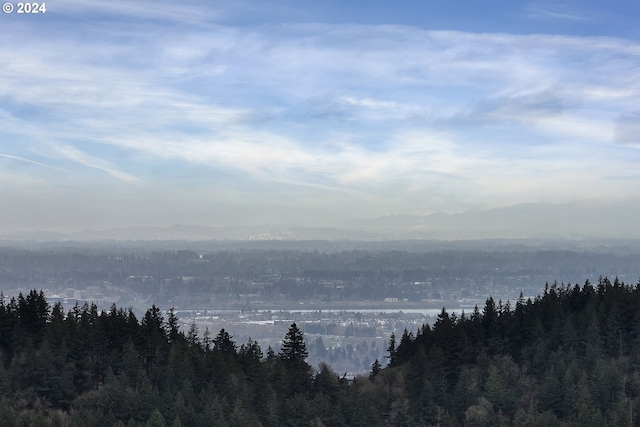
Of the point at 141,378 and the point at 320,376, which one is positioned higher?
the point at 141,378

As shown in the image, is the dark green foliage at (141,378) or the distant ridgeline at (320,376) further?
the distant ridgeline at (320,376)

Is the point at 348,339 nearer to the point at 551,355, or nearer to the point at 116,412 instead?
the point at 551,355

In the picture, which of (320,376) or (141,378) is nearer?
(141,378)

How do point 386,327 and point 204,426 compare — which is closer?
point 204,426

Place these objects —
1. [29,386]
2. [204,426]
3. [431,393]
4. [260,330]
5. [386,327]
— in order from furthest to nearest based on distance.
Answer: [386,327] → [260,330] → [431,393] → [29,386] → [204,426]

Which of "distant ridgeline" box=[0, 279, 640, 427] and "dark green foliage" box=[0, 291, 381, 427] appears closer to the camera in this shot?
"dark green foliage" box=[0, 291, 381, 427]

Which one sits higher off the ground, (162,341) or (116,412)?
(162,341)

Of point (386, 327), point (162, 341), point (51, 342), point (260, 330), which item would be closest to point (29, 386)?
point (51, 342)

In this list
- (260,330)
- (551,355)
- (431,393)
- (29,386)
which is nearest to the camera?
(29,386)
